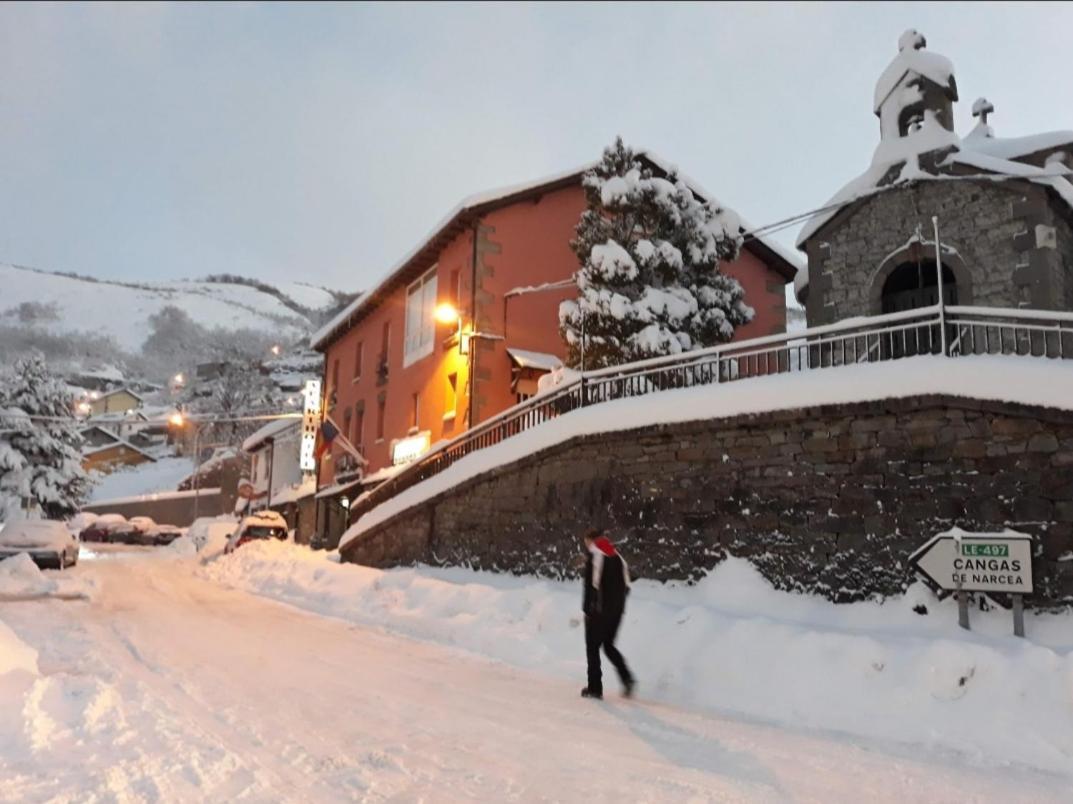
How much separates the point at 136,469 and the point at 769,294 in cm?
7047

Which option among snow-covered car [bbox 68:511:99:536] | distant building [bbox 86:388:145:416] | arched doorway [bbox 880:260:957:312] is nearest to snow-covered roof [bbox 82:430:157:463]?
distant building [bbox 86:388:145:416]

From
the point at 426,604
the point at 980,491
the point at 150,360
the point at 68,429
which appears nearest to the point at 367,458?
the point at 426,604

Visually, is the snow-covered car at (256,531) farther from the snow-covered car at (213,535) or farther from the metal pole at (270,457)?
the metal pole at (270,457)

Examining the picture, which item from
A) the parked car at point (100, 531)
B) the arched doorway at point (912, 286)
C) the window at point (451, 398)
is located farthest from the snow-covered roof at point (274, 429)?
the arched doorway at point (912, 286)

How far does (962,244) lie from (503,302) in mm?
10983

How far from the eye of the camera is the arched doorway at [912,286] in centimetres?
1583

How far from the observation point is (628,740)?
6199 mm

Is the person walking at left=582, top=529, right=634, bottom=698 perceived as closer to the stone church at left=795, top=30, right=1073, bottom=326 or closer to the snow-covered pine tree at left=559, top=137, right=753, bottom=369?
the snow-covered pine tree at left=559, top=137, right=753, bottom=369

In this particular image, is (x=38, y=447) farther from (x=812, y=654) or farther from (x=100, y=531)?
(x=812, y=654)

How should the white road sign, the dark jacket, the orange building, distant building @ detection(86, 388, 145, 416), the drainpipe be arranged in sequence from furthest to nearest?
distant building @ detection(86, 388, 145, 416) < the orange building < the drainpipe < the dark jacket < the white road sign

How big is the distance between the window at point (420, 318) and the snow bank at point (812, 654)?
521 inches

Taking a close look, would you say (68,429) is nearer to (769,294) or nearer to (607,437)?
(769,294)

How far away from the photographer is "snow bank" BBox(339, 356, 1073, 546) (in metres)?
8.84

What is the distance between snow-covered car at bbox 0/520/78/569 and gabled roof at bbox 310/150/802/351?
39.5 feet
